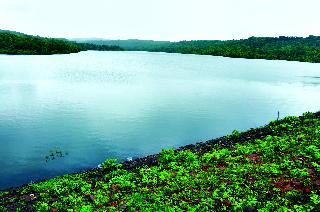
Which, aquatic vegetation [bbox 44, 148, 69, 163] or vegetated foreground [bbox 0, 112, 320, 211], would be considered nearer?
vegetated foreground [bbox 0, 112, 320, 211]

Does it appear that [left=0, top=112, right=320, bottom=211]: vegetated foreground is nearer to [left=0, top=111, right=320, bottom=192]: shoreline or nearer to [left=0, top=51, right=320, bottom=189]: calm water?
[left=0, top=111, right=320, bottom=192]: shoreline

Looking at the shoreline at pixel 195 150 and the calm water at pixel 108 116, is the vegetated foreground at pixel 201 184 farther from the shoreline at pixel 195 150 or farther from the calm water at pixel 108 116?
the calm water at pixel 108 116

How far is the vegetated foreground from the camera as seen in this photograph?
1664 cm

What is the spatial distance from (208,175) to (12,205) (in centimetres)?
1100

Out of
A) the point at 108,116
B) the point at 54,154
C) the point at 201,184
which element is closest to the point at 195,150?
the point at 201,184

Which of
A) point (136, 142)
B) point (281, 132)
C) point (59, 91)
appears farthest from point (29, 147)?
point (59, 91)

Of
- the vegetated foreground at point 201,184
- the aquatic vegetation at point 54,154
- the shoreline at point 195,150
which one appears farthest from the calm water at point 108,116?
the vegetated foreground at point 201,184

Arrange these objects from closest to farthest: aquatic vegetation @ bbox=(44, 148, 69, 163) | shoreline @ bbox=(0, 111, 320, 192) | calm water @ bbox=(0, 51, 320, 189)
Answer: shoreline @ bbox=(0, 111, 320, 192) → aquatic vegetation @ bbox=(44, 148, 69, 163) → calm water @ bbox=(0, 51, 320, 189)

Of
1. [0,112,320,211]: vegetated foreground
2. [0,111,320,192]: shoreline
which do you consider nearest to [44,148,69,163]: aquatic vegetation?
[0,111,320,192]: shoreline

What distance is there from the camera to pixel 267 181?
18.5 m

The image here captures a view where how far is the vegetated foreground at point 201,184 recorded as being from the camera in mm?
16641

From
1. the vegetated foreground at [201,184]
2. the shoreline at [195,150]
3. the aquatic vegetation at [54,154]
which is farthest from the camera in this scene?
the aquatic vegetation at [54,154]

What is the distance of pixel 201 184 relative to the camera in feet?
62.5

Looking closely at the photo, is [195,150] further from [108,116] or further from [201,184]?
[108,116]
